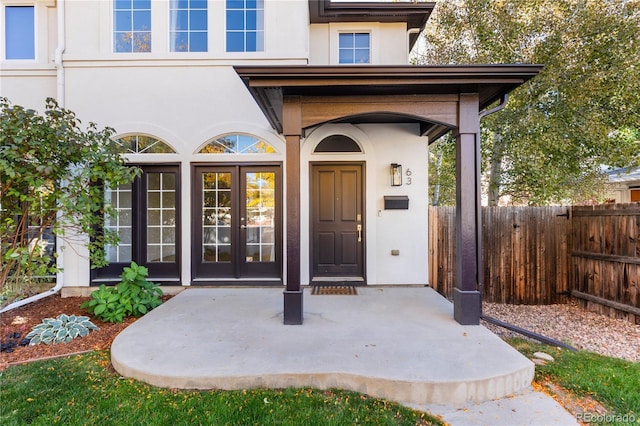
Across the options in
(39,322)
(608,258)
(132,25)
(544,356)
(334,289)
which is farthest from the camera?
(132,25)

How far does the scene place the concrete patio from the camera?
2525mm

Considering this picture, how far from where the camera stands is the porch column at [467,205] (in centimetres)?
364

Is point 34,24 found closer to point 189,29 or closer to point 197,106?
point 189,29

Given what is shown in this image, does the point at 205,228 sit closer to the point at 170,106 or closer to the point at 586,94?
the point at 170,106

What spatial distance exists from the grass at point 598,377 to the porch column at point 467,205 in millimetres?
811

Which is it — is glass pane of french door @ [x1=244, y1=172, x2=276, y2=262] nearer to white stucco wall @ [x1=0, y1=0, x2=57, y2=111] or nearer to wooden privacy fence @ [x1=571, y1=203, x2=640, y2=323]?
white stucco wall @ [x1=0, y1=0, x2=57, y2=111]

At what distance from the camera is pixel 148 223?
5496 mm

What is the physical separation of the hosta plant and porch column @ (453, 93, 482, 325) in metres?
4.52

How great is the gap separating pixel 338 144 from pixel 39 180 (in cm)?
418

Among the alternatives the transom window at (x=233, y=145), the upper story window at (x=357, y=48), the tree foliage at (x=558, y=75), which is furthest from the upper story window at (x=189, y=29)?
the tree foliage at (x=558, y=75)

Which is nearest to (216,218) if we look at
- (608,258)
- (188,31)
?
(188,31)

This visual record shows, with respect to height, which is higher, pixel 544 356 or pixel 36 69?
pixel 36 69

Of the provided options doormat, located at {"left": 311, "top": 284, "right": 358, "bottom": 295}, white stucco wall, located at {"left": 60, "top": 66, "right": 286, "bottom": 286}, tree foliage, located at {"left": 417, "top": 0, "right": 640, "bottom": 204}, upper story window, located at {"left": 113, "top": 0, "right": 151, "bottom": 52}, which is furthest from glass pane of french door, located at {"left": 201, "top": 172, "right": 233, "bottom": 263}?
tree foliage, located at {"left": 417, "top": 0, "right": 640, "bottom": 204}

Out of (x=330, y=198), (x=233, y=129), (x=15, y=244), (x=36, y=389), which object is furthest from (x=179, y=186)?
(x=36, y=389)
